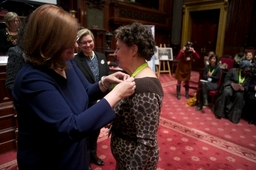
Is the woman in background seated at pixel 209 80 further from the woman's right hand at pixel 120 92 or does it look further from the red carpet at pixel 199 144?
the woman's right hand at pixel 120 92

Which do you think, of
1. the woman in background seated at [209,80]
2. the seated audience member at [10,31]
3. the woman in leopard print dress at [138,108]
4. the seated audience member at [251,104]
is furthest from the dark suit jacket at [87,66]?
the seated audience member at [251,104]

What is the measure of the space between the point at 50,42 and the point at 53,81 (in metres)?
0.17

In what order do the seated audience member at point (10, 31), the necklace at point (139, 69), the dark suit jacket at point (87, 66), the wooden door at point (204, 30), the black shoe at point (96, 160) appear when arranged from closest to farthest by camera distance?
the necklace at point (139, 69), the dark suit jacket at point (87, 66), the black shoe at point (96, 160), the seated audience member at point (10, 31), the wooden door at point (204, 30)

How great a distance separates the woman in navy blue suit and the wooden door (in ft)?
29.1

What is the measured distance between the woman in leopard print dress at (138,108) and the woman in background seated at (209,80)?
3627mm

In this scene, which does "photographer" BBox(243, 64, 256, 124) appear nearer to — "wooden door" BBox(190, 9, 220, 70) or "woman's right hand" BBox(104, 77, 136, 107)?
"woman's right hand" BBox(104, 77, 136, 107)

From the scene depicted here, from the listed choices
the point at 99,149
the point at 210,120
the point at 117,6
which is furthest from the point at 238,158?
the point at 117,6

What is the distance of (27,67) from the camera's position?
852mm

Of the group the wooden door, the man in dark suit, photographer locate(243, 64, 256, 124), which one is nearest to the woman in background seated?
photographer locate(243, 64, 256, 124)

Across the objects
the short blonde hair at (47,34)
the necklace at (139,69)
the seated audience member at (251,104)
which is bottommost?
the seated audience member at (251,104)

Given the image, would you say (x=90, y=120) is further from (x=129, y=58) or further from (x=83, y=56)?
(x=83, y=56)

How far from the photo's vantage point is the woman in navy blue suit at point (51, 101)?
79 cm

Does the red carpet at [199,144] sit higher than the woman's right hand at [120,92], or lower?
lower

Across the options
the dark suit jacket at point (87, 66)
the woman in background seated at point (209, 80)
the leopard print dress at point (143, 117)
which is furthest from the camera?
the woman in background seated at point (209, 80)
